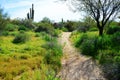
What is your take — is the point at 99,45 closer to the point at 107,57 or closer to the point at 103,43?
the point at 103,43

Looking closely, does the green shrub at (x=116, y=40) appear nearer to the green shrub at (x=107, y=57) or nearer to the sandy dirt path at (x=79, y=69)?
the sandy dirt path at (x=79, y=69)

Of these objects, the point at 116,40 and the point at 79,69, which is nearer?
the point at 79,69

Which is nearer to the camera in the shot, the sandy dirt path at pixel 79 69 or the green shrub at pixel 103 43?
the sandy dirt path at pixel 79 69

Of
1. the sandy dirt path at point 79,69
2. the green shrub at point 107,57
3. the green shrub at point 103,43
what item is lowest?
the sandy dirt path at point 79,69

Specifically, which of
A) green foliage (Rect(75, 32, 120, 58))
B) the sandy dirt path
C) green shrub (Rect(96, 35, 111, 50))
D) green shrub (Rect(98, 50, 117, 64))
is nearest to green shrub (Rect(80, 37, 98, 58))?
green foliage (Rect(75, 32, 120, 58))

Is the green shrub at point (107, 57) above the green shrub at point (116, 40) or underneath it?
underneath

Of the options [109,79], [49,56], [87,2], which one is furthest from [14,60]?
[87,2]

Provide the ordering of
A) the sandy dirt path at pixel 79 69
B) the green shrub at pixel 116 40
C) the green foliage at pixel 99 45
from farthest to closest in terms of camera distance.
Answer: the green shrub at pixel 116 40 < the green foliage at pixel 99 45 < the sandy dirt path at pixel 79 69

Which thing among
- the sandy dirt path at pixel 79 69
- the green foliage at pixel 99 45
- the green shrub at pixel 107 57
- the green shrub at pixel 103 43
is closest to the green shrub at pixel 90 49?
the green foliage at pixel 99 45

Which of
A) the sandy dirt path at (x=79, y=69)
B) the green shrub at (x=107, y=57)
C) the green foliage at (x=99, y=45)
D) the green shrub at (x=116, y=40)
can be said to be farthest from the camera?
the green shrub at (x=116, y=40)

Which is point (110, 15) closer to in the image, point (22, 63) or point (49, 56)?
point (49, 56)

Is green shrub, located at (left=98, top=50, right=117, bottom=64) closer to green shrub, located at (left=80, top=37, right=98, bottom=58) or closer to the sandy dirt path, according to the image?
the sandy dirt path

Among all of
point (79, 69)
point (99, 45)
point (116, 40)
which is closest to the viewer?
point (79, 69)

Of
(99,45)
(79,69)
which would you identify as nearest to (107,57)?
(79,69)
